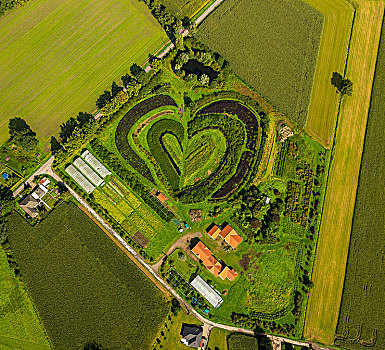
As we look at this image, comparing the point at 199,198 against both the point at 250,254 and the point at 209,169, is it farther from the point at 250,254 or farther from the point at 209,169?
the point at 250,254

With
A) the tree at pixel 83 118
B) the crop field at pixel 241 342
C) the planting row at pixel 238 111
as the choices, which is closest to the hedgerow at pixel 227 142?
the planting row at pixel 238 111

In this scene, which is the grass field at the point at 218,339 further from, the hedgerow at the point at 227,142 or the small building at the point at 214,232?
the hedgerow at the point at 227,142

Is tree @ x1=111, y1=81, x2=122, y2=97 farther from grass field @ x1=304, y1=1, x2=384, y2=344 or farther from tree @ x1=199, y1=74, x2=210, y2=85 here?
grass field @ x1=304, y1=1, x2=384, y2=344

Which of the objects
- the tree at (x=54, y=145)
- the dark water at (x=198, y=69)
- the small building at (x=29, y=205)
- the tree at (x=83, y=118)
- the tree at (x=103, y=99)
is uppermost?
the dark water at (x=198, y=69)

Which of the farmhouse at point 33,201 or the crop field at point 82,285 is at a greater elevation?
the farmhouse at point 33,201

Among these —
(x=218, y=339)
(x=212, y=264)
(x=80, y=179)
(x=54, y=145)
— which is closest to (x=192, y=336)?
(x=218, y=339)

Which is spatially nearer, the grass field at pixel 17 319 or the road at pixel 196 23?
the grass field at pixel 17 319

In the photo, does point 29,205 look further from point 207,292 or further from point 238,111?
point 238,111
